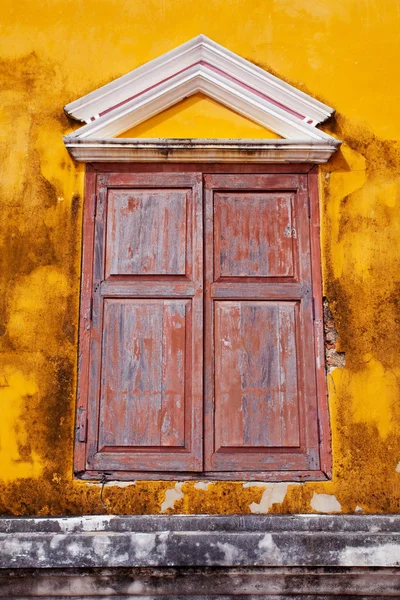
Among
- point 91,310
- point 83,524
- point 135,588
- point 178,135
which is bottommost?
point 135,588

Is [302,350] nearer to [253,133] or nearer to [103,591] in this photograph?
[253,133]

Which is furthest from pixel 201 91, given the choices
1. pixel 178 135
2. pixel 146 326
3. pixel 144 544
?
pixel 144 544

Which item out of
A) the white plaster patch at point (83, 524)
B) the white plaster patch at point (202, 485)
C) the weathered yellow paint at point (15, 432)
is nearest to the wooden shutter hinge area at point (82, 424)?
the weathered yellow paint at point (15, 432)

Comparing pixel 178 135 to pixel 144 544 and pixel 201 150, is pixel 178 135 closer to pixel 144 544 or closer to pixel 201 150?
pixel 201 150

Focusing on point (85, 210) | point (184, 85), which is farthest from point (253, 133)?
point (85, 210)

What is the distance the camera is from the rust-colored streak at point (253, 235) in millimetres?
4023

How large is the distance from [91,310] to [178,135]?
119 cm

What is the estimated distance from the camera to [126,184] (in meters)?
4.12

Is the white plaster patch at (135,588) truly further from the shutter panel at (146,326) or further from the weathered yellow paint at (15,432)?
the weathered yellow paint at (15,432)

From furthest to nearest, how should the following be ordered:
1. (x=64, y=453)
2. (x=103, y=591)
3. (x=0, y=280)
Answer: (x=0, y=280) < (x=64, y=453) < (x=103, y=591)

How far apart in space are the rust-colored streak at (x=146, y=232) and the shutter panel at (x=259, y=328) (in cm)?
18

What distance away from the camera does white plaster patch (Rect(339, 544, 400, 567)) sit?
3.46 m

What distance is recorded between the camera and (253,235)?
407cm

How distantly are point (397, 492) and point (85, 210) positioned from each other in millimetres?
2369
